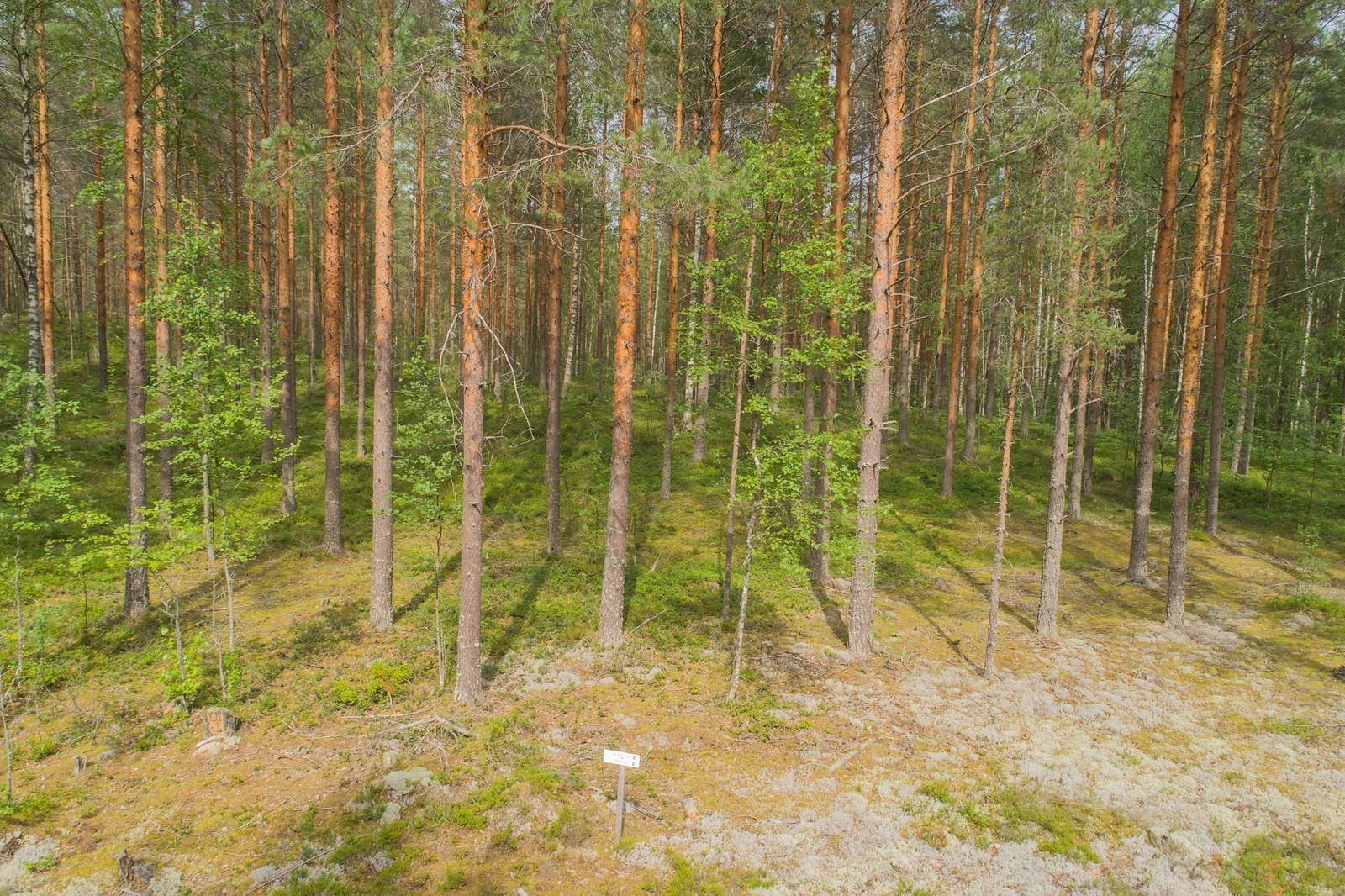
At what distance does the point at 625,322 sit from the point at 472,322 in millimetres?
2639

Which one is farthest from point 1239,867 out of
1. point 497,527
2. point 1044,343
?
point 497,527

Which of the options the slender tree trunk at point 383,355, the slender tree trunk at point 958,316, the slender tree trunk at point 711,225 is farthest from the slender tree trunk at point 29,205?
the slender tree trunk at point 958,316

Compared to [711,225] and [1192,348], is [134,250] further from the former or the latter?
[1192,348]

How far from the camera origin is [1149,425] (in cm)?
1385

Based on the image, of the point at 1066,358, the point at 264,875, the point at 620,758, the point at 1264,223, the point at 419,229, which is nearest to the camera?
the point at 264,875

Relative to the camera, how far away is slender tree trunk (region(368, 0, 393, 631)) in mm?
10430

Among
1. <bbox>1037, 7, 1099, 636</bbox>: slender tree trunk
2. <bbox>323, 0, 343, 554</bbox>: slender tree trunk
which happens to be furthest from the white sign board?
<bbox>1037, 7, 1099, 636</bbox>: slender tree trunk

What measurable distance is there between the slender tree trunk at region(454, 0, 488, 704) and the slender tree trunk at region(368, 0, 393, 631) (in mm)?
2321

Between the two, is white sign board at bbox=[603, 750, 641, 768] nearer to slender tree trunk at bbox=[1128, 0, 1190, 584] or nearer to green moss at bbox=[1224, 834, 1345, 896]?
green moss at bbox=[1224, 834, 1345, 896]

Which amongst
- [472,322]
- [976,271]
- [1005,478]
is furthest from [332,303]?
[976,271]

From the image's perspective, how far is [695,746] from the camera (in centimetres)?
839

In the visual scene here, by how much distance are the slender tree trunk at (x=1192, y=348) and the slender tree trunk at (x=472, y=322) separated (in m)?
12.9

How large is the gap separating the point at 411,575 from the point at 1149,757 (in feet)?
44.2

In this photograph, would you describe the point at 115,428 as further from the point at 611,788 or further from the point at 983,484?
the point at 983,484
